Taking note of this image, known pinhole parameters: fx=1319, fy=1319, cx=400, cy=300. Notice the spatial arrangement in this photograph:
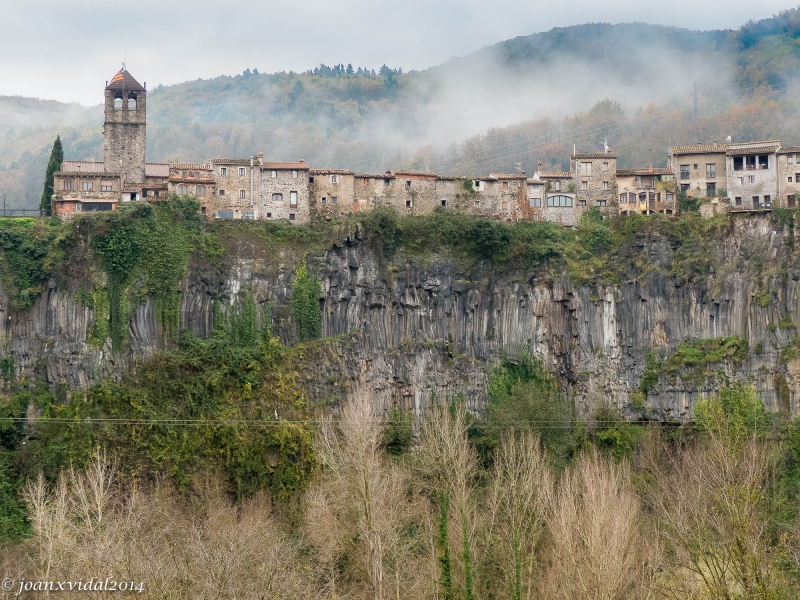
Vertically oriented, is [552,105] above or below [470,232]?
above

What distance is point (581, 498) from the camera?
6100 centimetres

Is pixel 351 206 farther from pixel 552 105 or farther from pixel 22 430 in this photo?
pixel 552 105

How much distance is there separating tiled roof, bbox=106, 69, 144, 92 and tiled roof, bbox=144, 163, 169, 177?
5623mm

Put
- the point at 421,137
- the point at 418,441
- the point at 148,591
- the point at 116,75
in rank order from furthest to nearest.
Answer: the point at 421,137
the point at 116,75
the point at 418,441
the point at 148,591

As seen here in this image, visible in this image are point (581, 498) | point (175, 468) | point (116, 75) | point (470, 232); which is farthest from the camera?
point (116, 75)

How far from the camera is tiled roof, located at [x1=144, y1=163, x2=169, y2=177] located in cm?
8262

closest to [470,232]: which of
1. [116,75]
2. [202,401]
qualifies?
[202,401]

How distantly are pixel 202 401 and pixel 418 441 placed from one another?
40.5 ft

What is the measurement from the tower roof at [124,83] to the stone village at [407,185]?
0.21ft

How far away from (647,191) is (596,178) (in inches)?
132

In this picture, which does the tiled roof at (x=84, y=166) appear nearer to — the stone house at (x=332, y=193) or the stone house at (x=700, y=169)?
the stone house at (x=332, y=193)

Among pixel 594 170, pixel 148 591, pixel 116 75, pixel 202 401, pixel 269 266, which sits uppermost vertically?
pixel 116 75

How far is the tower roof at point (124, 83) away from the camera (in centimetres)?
8475

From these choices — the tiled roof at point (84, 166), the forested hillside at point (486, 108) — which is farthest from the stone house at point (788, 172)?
the tiled roof at point (84, 166)
